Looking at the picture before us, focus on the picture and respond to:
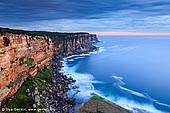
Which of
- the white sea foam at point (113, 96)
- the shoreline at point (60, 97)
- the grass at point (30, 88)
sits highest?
the grass at point (30, 88)

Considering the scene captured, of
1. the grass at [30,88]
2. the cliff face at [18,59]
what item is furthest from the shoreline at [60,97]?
the cliff face at [18,59]

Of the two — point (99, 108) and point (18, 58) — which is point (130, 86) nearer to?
point (99, 108)

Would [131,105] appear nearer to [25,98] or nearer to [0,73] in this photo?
[25,98]

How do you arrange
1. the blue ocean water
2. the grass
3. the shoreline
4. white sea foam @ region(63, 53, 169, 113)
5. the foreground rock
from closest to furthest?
the grass → the foreground rock → the shoreline → white sea foam @ region(63, 53, 169, 113) → the blue ocean water

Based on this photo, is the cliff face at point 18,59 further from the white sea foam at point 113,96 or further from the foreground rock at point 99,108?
the foreground rock at point 99,108

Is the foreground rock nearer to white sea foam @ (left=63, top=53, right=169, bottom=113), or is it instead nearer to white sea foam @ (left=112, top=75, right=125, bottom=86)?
white sea foam @ (left=63, top=53, right=169, bottom=113)

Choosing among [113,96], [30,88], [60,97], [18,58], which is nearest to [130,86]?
[113,96]

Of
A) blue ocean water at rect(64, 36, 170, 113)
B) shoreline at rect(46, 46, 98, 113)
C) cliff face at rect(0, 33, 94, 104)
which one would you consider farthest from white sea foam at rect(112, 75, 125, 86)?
cliff face at rect(0, 33, 94, 104)

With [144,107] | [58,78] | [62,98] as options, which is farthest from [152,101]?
[58,78]
